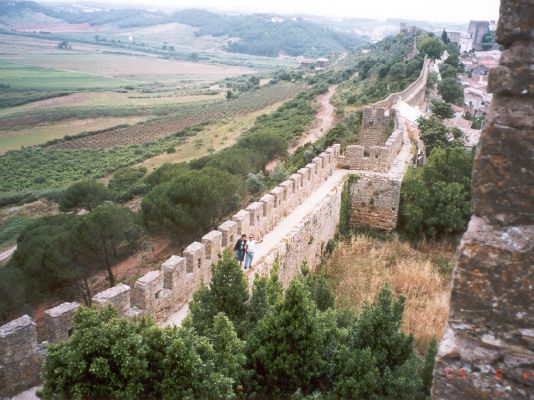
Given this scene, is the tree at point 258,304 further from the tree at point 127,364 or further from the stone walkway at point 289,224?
the tree at point 127,364

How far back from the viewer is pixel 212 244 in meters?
8.26

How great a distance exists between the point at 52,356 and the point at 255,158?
23115 mm

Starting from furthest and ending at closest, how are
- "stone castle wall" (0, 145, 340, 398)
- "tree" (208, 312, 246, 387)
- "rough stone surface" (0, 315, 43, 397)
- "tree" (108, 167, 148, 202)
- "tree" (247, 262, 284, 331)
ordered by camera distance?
"tree" (108, 167, 148, 202), "tree" (247, 262, 284, 331), "stone castle wall" (0, 145, 340, 398), "rough stone surface" (0, 315, 43, 397), "tree" (208, 312, 246, 387)

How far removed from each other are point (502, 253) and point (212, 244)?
627 centimetres

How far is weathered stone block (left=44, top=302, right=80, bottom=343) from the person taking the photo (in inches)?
217

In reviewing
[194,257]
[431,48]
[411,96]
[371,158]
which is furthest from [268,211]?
[431,48]

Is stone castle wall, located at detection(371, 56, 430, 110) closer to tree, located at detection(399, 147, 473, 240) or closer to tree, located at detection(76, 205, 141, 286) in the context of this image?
tree, located at detection(399, 147, 473, 240)

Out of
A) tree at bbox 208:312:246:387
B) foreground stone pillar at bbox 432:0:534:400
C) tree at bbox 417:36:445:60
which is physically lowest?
tree at bbox 208:312:246:387

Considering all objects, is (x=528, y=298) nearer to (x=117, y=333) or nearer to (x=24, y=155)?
(x=117, y=333)

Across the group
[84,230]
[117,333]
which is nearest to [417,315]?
[117,333]

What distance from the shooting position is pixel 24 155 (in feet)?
164

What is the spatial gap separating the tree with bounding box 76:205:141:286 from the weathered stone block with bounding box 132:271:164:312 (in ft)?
30.5

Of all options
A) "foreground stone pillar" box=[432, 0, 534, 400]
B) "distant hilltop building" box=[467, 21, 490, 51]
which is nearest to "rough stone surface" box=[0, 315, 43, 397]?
"foreground stone pillar" box=[432, 0, 534, 400]

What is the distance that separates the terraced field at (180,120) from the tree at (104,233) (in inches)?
1547
